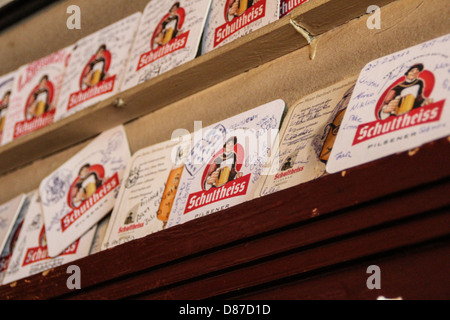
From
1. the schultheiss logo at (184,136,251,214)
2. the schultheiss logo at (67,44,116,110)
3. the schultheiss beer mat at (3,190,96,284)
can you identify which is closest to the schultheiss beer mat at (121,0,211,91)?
the schultheiss logo at (67,44,116,110)

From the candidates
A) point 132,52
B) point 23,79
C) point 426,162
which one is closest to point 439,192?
point 426,162

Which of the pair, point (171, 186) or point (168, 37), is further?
point (168, 37)

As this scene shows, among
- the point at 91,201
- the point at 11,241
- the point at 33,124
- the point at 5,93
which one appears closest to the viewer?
the point at 91,201

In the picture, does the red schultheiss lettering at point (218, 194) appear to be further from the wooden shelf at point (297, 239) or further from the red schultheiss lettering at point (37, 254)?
the red schultheiss lettering at point (37, 254)

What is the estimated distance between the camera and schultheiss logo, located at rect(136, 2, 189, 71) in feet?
6.09

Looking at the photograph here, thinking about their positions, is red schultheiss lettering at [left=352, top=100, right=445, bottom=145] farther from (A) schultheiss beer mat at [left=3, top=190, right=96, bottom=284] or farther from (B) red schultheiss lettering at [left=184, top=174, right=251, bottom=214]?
(A) schultheiss beer mat at [left=3, top=190, right=96, bottom=284]

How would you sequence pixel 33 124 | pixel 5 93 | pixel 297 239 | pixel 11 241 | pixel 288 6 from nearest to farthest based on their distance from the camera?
pixel 297 239 < pixel 288 6 < pixel 11 241 < pixel 33 124 < pixel 5 93

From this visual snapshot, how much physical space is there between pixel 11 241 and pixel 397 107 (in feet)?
4.45

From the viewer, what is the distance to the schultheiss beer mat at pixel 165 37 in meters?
1.81

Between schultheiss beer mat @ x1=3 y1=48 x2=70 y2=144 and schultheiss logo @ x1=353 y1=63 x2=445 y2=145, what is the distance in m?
1.27

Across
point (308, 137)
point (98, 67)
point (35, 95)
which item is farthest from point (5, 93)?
point (308, 137)

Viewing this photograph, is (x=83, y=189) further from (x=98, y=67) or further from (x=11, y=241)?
(x=98, y=67)

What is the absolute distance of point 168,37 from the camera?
1903 millimetres

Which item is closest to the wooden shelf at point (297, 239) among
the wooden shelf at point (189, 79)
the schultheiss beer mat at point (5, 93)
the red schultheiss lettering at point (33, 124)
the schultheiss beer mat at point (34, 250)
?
the schultheiss beer mat at point (34, 250)
